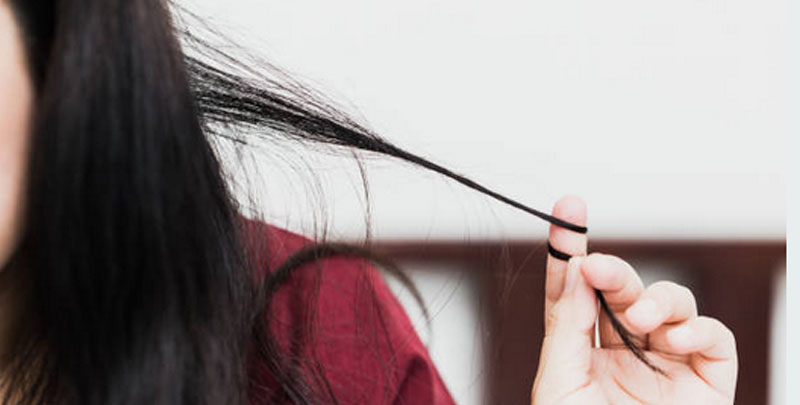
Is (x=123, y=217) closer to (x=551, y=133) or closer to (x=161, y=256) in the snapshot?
(x=161, y=256)

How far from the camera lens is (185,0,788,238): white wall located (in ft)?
3.91

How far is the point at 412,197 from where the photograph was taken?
4.12 ft

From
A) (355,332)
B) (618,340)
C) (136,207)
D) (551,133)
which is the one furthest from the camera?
(551,133)

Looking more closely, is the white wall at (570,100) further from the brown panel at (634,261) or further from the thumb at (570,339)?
the thumb at (570,339)

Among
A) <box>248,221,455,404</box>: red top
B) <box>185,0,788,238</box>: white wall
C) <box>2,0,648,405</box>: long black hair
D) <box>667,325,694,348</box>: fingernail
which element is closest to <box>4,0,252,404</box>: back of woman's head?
<box>2,0,648,405</box>: long black hair

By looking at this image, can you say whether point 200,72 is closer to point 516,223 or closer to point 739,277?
point 516,223

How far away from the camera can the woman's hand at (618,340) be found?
649 millimetres

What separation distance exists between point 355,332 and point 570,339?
256mm

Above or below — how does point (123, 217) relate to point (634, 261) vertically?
above

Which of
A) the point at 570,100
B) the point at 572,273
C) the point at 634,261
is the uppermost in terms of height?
the point at 570,100

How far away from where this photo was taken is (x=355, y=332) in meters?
0.88

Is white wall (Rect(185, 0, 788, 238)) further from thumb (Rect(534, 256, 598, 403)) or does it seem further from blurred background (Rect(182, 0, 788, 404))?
thumb (Rect(534, 256, 598, 403))

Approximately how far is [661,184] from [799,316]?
34 cm

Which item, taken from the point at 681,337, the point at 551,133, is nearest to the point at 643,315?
the point at 681,337
